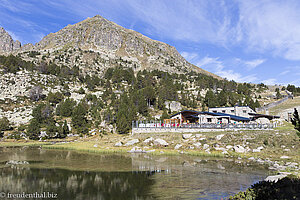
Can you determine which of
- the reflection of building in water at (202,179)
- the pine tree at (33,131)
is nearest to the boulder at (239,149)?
the reflection of building in water at (202,179)

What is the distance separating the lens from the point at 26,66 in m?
132

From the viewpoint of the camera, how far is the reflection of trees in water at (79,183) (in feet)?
58.2

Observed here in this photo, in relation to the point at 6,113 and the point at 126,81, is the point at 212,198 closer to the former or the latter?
the point at 6,113

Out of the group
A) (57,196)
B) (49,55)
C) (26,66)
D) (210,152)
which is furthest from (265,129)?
(49,55)

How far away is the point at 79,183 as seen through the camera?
21.1 metres

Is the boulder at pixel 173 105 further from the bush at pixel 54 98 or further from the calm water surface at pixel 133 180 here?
the calm water surface at pixel 133 180

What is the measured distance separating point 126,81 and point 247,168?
12292 centimetres

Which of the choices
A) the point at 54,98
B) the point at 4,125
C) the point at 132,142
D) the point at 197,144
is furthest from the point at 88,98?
the point at 197,144

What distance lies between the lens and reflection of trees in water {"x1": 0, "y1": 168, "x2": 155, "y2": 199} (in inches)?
698

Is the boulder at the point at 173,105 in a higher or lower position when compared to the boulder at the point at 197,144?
higher

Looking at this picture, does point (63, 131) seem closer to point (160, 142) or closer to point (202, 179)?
point (160, 142)

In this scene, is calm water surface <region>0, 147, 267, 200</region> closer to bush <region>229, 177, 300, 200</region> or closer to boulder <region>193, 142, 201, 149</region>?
bush <region>229, 177, 300, 200</region>

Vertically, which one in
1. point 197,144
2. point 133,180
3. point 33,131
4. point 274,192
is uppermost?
point 33,131

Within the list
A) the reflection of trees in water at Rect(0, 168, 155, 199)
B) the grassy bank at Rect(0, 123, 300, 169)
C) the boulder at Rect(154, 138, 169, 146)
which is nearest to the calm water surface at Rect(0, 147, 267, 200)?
the reflection of trees in water at Rect(0, 168, 155, 199)
